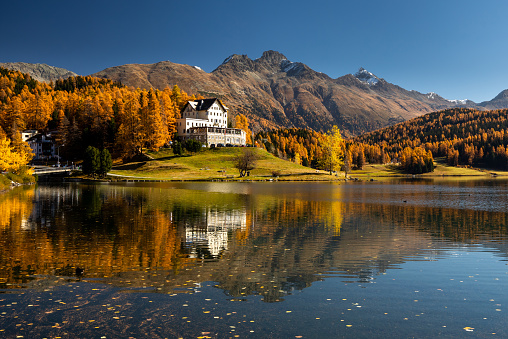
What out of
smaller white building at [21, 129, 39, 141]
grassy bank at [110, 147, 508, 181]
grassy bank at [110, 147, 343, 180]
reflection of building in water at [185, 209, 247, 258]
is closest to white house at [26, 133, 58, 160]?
smaller white building at [21, 129, 39, 141]

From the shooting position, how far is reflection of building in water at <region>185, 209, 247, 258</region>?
22928mm

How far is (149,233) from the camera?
93.4 ft

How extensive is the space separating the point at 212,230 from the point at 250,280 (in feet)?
46.4

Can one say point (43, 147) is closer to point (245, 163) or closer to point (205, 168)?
point (205, 168)

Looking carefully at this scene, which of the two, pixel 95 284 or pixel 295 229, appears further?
pixel 295 229

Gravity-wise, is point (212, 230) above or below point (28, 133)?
below

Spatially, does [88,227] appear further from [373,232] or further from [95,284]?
[373,232]

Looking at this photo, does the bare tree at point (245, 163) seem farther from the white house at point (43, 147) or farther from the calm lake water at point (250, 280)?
the calm lake water at point (250, 280)

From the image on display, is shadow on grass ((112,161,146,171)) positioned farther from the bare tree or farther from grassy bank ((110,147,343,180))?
the bare tree

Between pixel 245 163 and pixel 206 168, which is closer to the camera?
pixel 245 163

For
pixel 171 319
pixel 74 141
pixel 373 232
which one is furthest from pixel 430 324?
pixel 74 141

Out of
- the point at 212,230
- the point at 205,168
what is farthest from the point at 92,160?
the point at 212,230

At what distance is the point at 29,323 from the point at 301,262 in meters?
12.3

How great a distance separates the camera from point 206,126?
169500 mm
